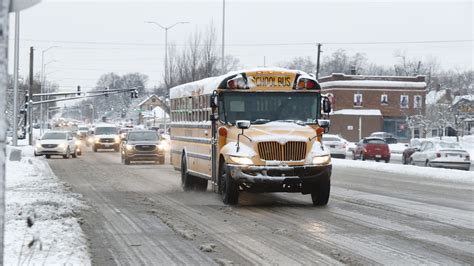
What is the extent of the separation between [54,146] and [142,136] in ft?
23.4

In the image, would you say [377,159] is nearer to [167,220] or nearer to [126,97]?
[167,220]

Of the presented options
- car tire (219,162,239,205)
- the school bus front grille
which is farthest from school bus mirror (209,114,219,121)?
the school bus front grille

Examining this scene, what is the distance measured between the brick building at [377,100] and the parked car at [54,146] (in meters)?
49.5

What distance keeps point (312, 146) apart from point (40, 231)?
5921 mm

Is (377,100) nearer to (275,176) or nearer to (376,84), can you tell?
(376,84)

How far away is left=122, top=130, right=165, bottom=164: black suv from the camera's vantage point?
3503cm

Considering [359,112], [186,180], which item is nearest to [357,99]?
[359,112]

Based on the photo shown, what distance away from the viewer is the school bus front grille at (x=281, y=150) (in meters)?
14.5

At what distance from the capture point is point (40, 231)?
35.2 feet

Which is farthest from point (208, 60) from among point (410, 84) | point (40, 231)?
point (40, 231)

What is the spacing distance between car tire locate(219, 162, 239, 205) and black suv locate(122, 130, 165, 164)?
19.7 m

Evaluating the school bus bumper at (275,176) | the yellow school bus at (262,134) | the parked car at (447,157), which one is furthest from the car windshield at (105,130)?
the school bus bumper at (275,176)

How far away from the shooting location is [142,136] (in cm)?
3675

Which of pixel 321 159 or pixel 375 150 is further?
pixel 375 150
